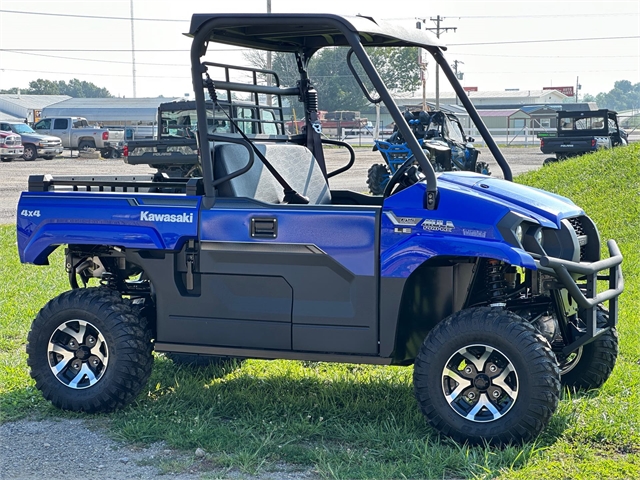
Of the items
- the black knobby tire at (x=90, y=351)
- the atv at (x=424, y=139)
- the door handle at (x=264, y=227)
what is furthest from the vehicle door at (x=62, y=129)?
the door handle at (x=264, y=227)

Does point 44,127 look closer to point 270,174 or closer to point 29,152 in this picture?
point 29,152

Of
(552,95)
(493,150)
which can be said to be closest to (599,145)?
(493,150)

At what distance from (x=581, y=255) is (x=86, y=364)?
314 cm

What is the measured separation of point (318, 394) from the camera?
5930mm

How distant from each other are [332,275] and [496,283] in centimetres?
96

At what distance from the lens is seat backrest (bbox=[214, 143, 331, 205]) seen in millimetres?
5609

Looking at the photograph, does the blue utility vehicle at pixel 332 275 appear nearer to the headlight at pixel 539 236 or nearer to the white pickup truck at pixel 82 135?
the headlight at pixel 539 236

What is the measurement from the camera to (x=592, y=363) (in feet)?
19.3

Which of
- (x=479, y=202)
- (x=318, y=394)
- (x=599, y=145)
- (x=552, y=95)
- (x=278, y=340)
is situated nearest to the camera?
(x=479, y=202)

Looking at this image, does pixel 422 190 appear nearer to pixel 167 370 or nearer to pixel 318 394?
pixel 318 394

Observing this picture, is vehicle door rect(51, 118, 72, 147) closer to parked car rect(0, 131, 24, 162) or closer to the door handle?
parked car rect(0, 131, 24, 162)

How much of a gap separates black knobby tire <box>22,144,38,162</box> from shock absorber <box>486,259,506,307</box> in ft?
119

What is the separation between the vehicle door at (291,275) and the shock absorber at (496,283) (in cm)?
67

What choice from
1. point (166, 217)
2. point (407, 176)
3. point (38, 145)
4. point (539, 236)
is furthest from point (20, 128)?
point (539, 236)
